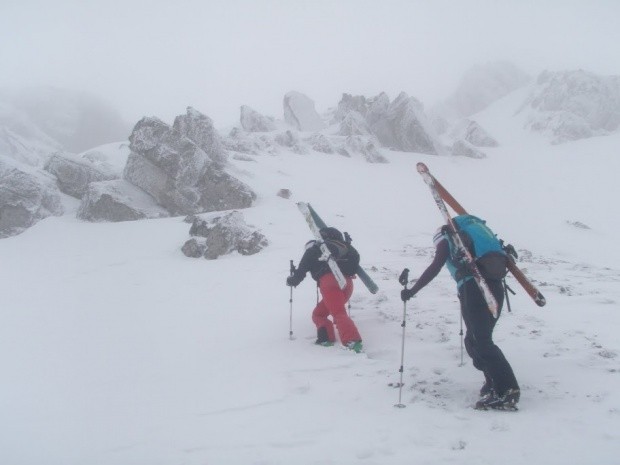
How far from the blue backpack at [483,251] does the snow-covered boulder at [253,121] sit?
53050 millimetres

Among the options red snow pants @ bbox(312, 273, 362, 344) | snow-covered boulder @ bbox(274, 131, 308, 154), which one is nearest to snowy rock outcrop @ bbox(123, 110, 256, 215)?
red snow pants @ bbox(312, 273, 362, 344)

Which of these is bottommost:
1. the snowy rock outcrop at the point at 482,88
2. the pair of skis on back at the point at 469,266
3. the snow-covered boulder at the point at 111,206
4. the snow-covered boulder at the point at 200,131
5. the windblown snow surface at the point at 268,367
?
the windblown snow surface at the point at 268,367

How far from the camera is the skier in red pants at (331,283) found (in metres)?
8.16

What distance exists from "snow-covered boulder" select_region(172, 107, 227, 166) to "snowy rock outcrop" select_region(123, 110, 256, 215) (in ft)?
9.49

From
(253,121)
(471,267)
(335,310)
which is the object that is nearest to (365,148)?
(253,121)

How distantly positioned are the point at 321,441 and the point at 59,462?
297 centimetres

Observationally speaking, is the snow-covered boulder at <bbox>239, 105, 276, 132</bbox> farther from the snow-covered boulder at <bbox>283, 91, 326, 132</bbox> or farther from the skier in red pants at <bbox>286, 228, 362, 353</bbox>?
the skier in red pants at <bbox>286, 228, 362, 353</bbox>

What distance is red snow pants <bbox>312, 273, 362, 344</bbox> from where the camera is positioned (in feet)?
26.5

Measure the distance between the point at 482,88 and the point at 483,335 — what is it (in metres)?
105

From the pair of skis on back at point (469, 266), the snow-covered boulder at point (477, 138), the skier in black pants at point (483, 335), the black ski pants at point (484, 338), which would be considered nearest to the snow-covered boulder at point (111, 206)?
the pair of skis on back at point (469, 266)

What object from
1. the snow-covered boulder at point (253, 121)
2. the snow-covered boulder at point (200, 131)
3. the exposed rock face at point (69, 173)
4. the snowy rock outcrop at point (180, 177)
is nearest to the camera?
the snowy rock outcrop at point (180, 177)

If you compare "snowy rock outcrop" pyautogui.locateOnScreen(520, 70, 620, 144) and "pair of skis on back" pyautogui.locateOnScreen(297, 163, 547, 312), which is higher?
"snowy rock outcrop" pyautogui.locateOnScreen(520, 70, 620, 144)

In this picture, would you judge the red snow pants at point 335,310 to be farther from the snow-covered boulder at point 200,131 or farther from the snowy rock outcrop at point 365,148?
the snowy rock outcrop at point 365,148

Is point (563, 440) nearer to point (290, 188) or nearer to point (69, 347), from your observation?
point (69, 347)
